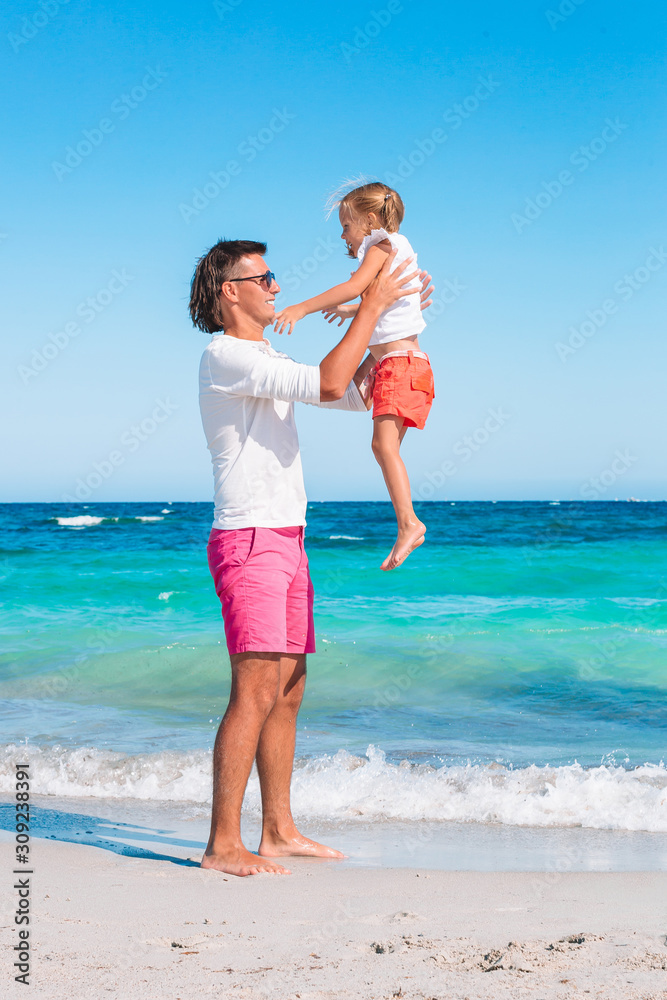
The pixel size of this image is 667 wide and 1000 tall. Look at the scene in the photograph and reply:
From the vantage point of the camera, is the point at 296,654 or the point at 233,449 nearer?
the point at 233,449

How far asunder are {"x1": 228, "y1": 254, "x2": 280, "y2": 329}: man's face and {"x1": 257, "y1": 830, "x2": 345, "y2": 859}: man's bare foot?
2.01 meters

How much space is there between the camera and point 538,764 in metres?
4.73

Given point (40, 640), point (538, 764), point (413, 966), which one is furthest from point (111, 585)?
point (413, 966)

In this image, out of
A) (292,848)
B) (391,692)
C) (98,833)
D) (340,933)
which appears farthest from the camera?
(391,692)

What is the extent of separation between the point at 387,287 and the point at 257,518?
989 millimetres

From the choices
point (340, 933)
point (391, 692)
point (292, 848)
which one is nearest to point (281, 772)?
point (292, 848)

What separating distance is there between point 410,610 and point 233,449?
8644 mm

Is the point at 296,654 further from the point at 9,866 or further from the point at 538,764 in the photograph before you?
the point at 538,764

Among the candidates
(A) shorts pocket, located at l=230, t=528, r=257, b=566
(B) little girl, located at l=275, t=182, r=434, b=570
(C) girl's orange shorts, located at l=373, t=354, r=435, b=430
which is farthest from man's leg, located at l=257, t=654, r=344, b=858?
(C) girl's orange shorts, located at l=373, t=354, r=435, b=430

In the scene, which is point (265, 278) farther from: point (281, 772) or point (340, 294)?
point (281, 772)

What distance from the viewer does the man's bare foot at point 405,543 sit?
3189 millimetres

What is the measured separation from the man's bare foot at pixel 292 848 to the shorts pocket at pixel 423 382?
6.03 feet

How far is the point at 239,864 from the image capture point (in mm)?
2943

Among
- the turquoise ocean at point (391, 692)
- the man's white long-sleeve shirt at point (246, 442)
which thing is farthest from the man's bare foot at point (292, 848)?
the man's white long-sleeve shirt at point (246, 442)
